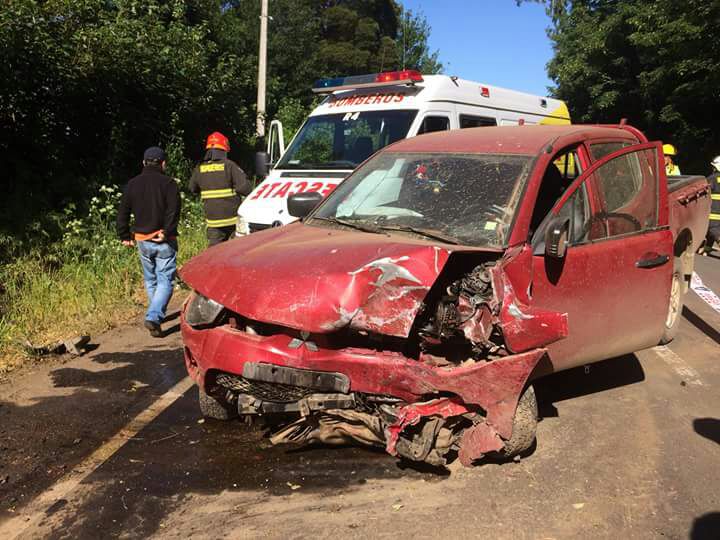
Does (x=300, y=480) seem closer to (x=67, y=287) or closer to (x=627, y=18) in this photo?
(x=67, y=287)

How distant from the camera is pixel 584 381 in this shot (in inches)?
199

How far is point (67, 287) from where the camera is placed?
7.31m

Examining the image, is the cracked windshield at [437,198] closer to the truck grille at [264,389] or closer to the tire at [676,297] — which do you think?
the truck grille at [264,389]

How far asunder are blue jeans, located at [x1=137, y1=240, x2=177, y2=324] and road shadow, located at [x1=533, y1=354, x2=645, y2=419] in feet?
11.6

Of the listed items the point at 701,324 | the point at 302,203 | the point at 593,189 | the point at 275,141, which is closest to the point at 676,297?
the point at 701,324

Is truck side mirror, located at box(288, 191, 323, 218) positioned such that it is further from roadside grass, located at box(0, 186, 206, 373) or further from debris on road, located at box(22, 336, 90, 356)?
roadside grass, located at box(0, 186, 206, 373)

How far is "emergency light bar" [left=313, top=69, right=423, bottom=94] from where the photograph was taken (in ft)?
25.6

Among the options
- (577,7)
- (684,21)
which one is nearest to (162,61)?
(684,21)

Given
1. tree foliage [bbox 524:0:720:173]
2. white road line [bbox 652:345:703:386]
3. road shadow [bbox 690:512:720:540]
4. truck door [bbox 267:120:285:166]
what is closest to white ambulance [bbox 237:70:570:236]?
truck door [bbox 267:120:285:166]

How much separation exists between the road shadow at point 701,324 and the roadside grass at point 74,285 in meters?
5.84

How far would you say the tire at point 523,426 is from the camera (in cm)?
362

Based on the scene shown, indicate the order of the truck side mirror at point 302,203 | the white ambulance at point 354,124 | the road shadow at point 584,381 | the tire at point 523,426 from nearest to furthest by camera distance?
the tire at point 523,426 → the road shadow at point 584,381 → the truck side mirror at point 302,203 → the white ambulance at point 354,124

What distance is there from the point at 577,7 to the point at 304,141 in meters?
24.5

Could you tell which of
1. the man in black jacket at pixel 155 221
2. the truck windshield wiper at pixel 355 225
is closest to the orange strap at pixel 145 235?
the man in black jacket at pixel 155 221
